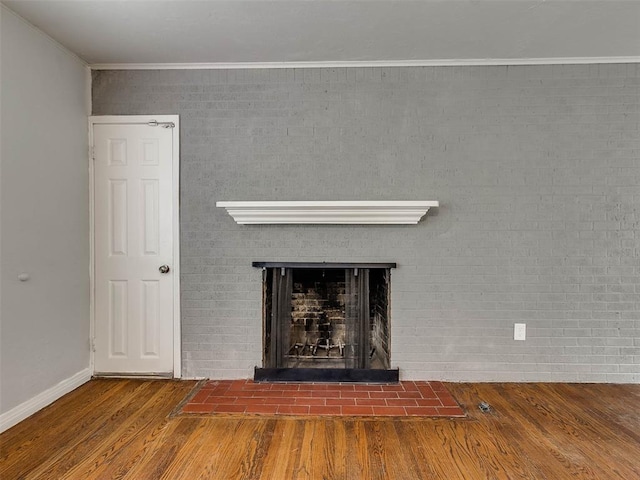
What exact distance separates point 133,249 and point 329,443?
190cm

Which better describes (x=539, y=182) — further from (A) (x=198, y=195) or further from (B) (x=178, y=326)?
(B) (x=178, y=326)

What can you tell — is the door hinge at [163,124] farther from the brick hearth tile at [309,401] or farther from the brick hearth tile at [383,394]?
the brick hearth tile at [383,394]

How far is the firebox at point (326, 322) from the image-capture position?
273 centimetres

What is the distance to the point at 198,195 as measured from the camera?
9.07ft

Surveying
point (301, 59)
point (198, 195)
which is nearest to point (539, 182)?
point (301, 59)

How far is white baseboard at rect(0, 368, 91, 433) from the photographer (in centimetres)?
209

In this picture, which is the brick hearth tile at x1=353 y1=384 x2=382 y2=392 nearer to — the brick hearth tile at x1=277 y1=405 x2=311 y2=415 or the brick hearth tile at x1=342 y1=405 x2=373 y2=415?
the brick hearth tile at x1=342 y1=405 x2=373 y2=415

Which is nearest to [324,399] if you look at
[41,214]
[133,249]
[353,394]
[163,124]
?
[353,394]

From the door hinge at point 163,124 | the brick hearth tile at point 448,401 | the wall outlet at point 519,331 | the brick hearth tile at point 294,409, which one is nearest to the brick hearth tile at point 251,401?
the brick hearth tile at point 294,409

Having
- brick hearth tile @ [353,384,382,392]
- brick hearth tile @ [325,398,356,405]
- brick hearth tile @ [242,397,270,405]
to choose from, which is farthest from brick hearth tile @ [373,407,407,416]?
brick hearth tile @ [242,397,270,405]

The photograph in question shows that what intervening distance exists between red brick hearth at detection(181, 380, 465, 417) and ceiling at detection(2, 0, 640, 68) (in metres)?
2.27

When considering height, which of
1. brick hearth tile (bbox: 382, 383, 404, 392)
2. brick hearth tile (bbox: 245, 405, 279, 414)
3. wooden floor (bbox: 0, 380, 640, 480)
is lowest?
wooden floor (bbox: 0, 380, 640, 480)

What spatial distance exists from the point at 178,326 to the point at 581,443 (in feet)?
8.33

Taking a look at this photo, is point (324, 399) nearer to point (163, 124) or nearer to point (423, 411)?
point (423, 411)
